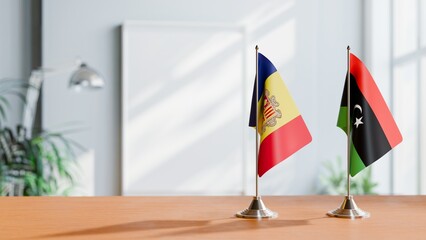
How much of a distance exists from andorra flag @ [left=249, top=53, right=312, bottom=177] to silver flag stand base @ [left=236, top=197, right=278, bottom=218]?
3.2 inches

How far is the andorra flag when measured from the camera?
4.97ft

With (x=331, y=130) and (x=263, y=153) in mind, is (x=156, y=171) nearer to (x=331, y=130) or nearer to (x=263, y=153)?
(x=331, y=130)

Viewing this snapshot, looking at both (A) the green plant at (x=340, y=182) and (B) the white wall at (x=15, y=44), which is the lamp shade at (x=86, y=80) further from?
(A) the green plant at (x=340, y=182)

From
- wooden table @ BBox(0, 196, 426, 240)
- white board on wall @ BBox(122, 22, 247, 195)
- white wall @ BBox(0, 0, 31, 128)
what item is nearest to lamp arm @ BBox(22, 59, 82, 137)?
white wall @ BBox(0, 0, 31, 128)

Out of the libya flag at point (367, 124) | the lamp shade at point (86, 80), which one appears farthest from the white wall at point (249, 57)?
the libya flag at point (367, 124)

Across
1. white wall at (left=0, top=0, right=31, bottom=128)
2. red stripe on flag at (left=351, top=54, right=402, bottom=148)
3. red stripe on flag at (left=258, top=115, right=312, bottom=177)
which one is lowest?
red stripe on flag at (left=258, top=115, right=312, bottom=177)

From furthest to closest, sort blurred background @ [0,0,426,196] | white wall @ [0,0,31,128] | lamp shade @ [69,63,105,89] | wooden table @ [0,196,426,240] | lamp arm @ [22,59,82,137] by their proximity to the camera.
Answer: blurred background @ [0,0,426,196] → white wall @ [0,0,31,128] → lamp arm @ [22,59,82,137] → lamp shade @ [69,63,105,89] → wooden table @ [0,196,426,240]

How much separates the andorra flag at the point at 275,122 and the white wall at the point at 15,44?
404 cm

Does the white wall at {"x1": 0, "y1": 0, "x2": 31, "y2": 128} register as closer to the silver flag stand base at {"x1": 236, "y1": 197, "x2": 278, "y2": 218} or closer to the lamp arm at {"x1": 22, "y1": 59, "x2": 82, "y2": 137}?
the lamp arm at {"x1": 22, "y1": 59, "x2": 82, "y2": 137}

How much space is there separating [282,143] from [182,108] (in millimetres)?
4110

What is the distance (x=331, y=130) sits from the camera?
19.2ft

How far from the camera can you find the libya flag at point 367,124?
153cm

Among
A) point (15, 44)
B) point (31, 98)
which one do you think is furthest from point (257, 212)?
point (15, 44)

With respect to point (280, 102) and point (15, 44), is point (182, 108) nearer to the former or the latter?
point (15, 44)
